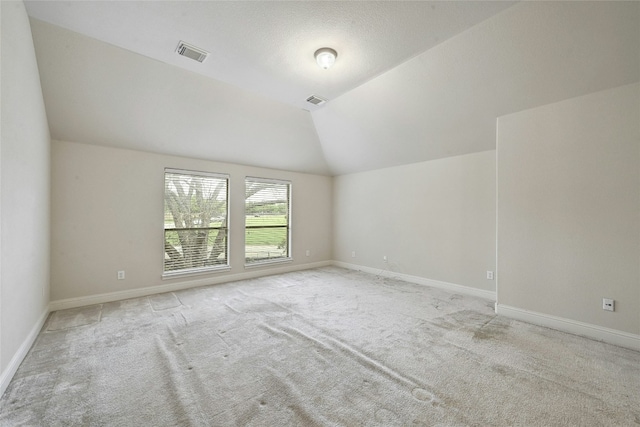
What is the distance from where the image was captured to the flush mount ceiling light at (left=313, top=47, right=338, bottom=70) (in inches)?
105

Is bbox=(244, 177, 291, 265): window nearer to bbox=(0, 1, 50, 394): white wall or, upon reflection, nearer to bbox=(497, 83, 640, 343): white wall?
bbox=(0, 1, 50, 394): white wall

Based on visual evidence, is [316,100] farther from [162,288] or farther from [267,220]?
[162,288]

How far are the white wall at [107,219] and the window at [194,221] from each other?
132 mm

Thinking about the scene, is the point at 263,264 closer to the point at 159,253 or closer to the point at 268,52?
the point at 159,253

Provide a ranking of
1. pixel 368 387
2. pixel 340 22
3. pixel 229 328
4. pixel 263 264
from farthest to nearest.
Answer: pixel 263 264 < pixel 229 328 < pixel 340 22 < pixel 368 387

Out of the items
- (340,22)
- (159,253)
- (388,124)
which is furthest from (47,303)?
(388,124)

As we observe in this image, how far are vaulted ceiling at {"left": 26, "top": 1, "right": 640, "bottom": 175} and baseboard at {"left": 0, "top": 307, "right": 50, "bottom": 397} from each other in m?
2.35

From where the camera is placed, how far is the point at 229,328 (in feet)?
9.39

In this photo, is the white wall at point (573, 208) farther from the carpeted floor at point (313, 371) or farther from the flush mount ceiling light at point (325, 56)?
the flush mount ceiling light at point (325, 56)

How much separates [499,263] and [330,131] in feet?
11.1

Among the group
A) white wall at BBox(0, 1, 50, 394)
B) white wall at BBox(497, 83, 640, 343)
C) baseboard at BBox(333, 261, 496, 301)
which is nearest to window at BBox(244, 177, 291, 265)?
baseboard at BBox(333, 261, 496, 301)

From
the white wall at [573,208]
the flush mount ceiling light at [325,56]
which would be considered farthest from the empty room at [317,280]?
the flush mount ceiling light at [325,56]

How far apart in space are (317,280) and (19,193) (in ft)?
13.1

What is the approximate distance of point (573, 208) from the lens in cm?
286
